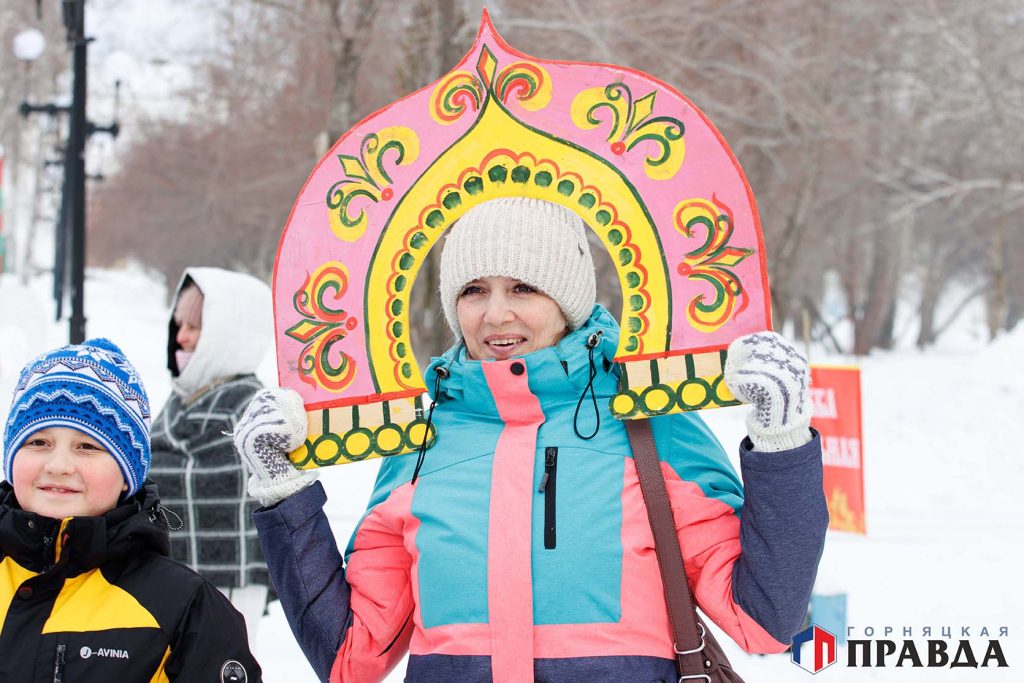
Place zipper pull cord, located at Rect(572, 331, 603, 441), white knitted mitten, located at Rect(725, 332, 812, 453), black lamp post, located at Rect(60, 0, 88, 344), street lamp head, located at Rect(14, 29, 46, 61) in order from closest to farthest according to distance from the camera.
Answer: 1. white knitted mitten, located at Rect(725, 332, 812, 453)
2. zipper pull cord, located at Rect(572, 331, 603, 441)
3. black lamp post, located at Rect(60, 0, 88, 344)
4. street lamp head, located at Rect(14, 29, 46, 61)

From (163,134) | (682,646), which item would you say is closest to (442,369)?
(682,646)

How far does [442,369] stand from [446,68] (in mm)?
8266

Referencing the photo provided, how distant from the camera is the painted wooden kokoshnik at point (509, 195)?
86.3 inches

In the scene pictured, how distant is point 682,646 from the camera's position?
201 cm

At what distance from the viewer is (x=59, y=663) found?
1.96 m

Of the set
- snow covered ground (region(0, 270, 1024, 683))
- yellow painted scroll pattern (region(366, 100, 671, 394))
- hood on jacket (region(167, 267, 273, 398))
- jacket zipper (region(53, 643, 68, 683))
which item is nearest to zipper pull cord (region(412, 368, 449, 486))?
yellow painted scroll pattern (region(366, 100, 671, 394))

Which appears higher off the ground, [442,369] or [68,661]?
[442,369]

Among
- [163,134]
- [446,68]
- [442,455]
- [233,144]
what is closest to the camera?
[442,455]

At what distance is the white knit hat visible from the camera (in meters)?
2.20

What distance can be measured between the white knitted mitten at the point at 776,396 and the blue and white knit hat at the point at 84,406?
4.23 ft

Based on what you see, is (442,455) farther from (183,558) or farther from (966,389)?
(966,389)
